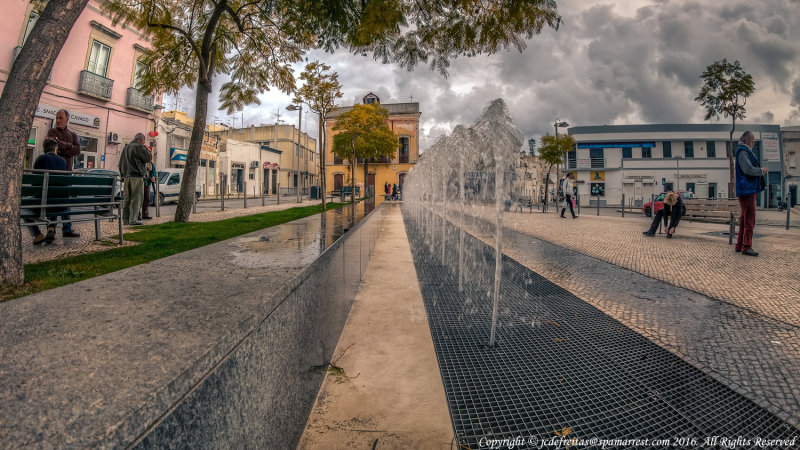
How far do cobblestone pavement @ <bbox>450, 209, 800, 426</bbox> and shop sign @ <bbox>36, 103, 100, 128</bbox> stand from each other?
16.4m

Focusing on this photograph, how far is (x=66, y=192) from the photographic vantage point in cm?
317

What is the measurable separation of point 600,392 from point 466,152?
7.45 metres

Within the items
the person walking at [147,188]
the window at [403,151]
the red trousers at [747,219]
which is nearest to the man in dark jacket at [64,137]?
the person walking at [147,188]

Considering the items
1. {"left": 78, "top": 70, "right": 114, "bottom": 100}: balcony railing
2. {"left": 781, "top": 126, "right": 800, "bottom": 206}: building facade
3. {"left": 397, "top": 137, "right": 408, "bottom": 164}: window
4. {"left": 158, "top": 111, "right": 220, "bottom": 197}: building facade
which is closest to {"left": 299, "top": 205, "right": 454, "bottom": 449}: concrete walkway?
{"left": 78, "top": 70, "right": 114, "bottom": 100}: balcony railing

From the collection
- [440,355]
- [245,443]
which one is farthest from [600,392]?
[245,443]

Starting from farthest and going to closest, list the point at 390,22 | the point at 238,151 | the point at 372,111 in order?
1. the point at 238,151
2. the point at 372,111
3. the point at 390,22

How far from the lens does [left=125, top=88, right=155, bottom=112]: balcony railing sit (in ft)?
51.7

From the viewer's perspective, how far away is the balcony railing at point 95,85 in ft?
44.4

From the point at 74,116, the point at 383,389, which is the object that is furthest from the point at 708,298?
the point at 74,116

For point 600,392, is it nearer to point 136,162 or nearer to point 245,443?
point 245,443

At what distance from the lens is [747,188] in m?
5.05

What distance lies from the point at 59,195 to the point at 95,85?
50.0 ft

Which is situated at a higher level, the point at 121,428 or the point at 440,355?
the point at 121,428

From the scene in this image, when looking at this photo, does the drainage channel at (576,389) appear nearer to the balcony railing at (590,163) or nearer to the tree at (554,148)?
the tree at (554,148)
